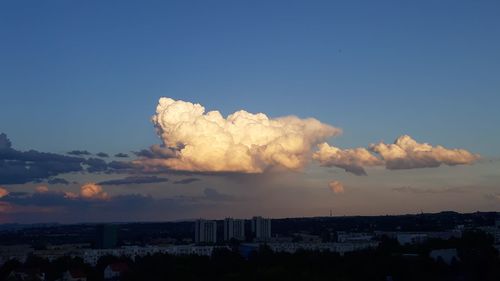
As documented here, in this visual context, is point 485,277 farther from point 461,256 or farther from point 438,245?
point 438,245

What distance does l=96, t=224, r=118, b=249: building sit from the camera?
163m

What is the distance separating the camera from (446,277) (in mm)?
67812

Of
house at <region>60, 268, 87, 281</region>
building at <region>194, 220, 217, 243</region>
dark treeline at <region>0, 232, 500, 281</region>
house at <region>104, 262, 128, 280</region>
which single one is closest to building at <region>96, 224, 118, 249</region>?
building at <region>194, 220, 217, 243</region>

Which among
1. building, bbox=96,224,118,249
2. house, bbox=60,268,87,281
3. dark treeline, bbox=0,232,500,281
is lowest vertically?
house, bbox=60,268,87,281

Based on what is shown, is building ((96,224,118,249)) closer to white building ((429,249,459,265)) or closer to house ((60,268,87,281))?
house ((60,268,87,281))

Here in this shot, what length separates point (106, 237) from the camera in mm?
164250

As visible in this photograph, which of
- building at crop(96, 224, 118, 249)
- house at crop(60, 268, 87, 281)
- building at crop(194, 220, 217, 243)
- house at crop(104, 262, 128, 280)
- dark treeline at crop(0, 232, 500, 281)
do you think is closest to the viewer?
dark treeline at crop(0, 232, 500, 281)

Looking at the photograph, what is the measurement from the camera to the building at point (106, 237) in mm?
162750

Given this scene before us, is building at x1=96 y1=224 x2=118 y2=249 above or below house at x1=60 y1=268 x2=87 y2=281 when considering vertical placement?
above

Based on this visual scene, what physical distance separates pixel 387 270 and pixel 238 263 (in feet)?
58.8

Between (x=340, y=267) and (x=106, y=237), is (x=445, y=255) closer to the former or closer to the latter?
(x=340, y=267)

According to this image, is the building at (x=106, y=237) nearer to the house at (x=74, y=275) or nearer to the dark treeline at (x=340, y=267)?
the house at (x=74, y=275)

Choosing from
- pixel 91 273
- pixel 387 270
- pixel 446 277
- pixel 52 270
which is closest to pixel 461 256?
pixel 446 277

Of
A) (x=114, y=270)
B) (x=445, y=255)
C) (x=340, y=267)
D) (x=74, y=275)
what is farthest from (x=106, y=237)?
(x=340, y=267)
